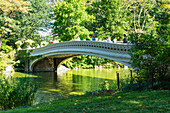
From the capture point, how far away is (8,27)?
28000mm

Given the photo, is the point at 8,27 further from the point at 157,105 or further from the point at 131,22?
the point at 157,105

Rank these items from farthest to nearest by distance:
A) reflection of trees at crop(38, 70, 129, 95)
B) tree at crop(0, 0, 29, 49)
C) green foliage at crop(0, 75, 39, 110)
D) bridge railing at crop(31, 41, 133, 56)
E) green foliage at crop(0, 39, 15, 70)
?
green foliage at crop(0, 39, 15, 70) < tree at crop(0, 0, 29, 49) < bridge railing at crop(31, 41, 133, 56) < reflection of trees at crop(38, 70, 129, 95) < green foliage at crop(0, 75, 39, 110)

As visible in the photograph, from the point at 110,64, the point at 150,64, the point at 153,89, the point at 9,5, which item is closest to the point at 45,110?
the point at 153,89

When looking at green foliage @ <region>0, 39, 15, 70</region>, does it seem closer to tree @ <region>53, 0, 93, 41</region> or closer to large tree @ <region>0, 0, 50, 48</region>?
large tree @ <region>0, 0, 50, 48</region>

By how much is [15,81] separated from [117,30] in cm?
1995

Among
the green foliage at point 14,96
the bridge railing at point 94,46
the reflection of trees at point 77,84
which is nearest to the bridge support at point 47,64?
the bridge railing at point 94,46

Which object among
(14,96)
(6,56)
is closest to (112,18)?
(6,56)

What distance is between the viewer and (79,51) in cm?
1948

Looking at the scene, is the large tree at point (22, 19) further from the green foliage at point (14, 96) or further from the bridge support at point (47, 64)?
the green foliage at point (14, 96)

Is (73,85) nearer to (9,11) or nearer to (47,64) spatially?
(47,64)

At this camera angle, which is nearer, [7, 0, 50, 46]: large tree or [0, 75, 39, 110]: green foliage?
[0, 75, 39, 110]: green foliage

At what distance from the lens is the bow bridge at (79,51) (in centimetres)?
1447

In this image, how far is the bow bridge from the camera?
570 inches

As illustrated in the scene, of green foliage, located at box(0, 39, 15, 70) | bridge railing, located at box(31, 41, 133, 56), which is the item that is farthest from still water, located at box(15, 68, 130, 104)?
green foliage, located at box(0, 39, 15, 70)
